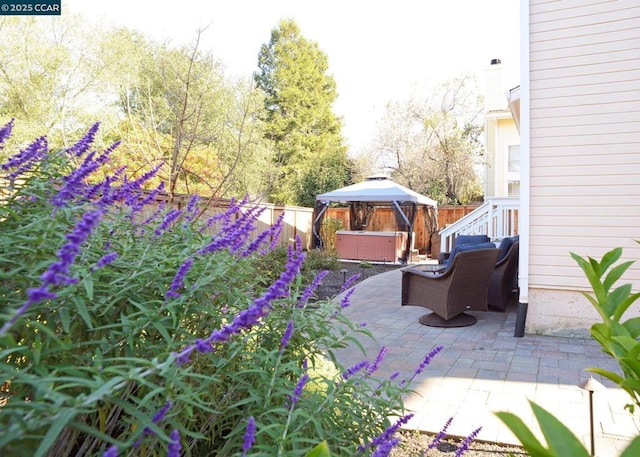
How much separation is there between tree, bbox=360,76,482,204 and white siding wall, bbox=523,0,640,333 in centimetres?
1491

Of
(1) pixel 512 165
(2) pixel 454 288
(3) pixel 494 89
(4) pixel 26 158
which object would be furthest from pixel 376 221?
(4) pixel 26 158

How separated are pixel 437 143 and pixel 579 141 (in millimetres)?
16553

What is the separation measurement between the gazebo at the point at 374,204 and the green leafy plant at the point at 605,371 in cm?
1270

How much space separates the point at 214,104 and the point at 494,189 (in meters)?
8.97

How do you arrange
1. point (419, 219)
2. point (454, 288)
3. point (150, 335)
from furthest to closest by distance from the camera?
point (419, 219) → point (454, 288) → point (150, 335)

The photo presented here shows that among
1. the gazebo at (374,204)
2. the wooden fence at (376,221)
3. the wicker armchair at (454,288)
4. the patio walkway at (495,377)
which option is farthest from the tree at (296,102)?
the patio walkway at (495,377)

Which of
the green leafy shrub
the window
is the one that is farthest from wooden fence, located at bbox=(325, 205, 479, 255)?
the green leafy shrub

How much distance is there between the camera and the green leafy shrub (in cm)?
76

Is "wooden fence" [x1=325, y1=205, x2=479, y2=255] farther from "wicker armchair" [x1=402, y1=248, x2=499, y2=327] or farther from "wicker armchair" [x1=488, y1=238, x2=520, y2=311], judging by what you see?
"wicker armchair" [x1=402, y1=248, x2=499, y2=327]

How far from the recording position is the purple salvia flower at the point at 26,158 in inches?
44.3

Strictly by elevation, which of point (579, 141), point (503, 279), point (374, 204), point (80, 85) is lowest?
point (503, 279)

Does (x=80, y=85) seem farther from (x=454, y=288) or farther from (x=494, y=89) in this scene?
(x=494, y=89)

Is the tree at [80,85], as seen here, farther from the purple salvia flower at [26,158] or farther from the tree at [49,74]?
the purple salvia flower at [26,158]

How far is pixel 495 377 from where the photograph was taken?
365 cm
